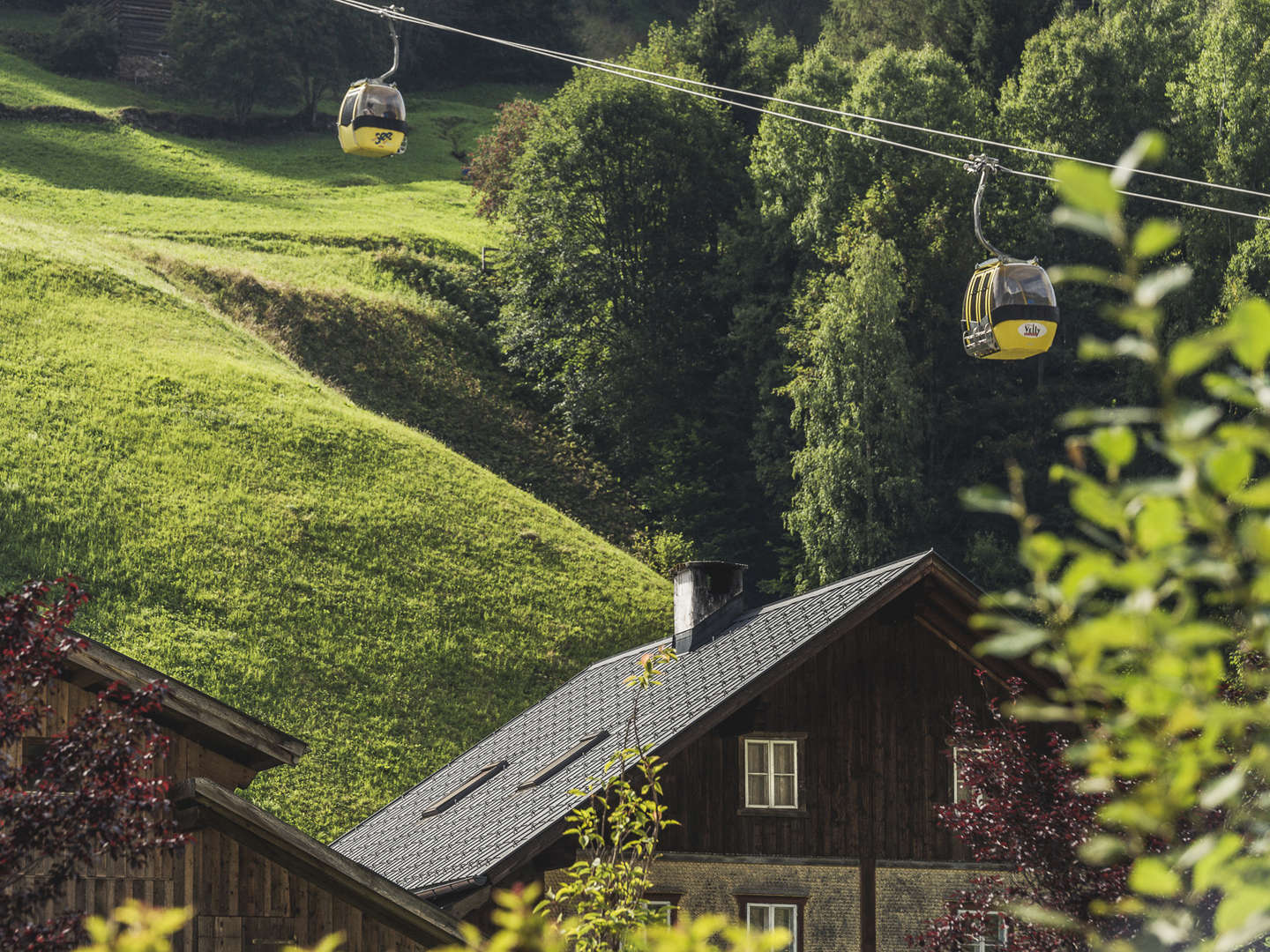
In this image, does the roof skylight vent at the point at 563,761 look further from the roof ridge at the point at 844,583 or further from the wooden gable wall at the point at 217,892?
the wooden gable wall at the point at 217,892

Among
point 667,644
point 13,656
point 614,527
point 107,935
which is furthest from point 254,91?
point 107,935

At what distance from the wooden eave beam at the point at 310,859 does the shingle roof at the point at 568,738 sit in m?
2.00

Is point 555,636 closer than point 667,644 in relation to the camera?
No

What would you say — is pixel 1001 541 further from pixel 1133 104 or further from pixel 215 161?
pixel 215 161

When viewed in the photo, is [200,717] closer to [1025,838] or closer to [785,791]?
[1025,838]

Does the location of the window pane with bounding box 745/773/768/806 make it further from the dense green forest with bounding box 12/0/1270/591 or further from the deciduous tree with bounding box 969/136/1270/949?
the dense green forest with bounding box 12/0/1270/591

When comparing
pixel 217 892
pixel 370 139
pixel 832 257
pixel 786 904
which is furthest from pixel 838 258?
pixel 217 892

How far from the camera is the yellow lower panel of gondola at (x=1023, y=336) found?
57.9 feet

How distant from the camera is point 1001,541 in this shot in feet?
152

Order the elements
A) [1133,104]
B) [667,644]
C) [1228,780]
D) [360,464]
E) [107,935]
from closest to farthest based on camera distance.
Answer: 1. [1228,780]
2. [107,935]
3. [667,644]
4. [360,464]
5. [1133,104]

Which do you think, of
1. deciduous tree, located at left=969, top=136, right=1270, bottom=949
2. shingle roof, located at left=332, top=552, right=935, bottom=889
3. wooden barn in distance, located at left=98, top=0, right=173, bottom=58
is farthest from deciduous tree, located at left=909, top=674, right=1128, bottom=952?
wooden barn in distance, located at left=98, top=0, right=173, bottom=58

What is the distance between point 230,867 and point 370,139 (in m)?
7.41

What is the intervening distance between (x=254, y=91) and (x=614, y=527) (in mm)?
43725

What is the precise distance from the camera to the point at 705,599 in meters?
23.9
